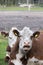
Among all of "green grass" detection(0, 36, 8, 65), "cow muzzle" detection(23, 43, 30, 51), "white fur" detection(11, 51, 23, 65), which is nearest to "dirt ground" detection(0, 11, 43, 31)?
"green grass" detection(0, 36, 8, 65)

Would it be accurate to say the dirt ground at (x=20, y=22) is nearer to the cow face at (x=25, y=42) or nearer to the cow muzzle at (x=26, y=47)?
the cow face at (x=25, y=42)

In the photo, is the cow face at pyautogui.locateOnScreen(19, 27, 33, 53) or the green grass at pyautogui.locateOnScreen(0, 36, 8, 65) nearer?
the cow face at pyautogui.locateOnScreen(19, 27, 33, 53)

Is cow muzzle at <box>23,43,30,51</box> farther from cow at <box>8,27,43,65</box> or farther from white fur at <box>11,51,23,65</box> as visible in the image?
white fur at <box>11,51,23,65</box>

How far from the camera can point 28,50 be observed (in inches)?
263

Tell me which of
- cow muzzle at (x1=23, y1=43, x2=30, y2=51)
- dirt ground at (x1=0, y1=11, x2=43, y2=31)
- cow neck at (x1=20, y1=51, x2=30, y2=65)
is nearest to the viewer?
cow muzzle at (x1=23, y1=43, x2=30, y2=51)

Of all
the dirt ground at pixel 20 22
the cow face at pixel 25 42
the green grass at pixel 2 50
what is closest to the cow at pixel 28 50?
the cow face at pixel 25 42

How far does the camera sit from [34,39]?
23.0 feet

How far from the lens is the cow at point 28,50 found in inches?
266

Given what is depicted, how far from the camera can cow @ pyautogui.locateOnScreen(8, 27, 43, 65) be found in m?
6.76

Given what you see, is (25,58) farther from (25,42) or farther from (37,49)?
(25,42)

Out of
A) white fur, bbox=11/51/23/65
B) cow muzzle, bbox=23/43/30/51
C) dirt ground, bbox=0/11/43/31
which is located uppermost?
cow muzzle, bbox=23/43/30/51

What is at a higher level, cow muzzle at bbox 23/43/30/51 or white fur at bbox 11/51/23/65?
cow muzzle at bbox 23/43/30/51

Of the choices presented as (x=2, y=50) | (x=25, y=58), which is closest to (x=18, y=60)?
(x=25, y=58)

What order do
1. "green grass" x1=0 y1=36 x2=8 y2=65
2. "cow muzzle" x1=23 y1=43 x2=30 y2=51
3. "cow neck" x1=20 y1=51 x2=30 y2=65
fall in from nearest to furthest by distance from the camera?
"cow muzzle" x1=23 y1=43 x2=30 y2=51, "cow neck" x1=20 y1=51 x2=30 y2=65, "green grass" x1=0 y1=36 x2=8 y2=65
